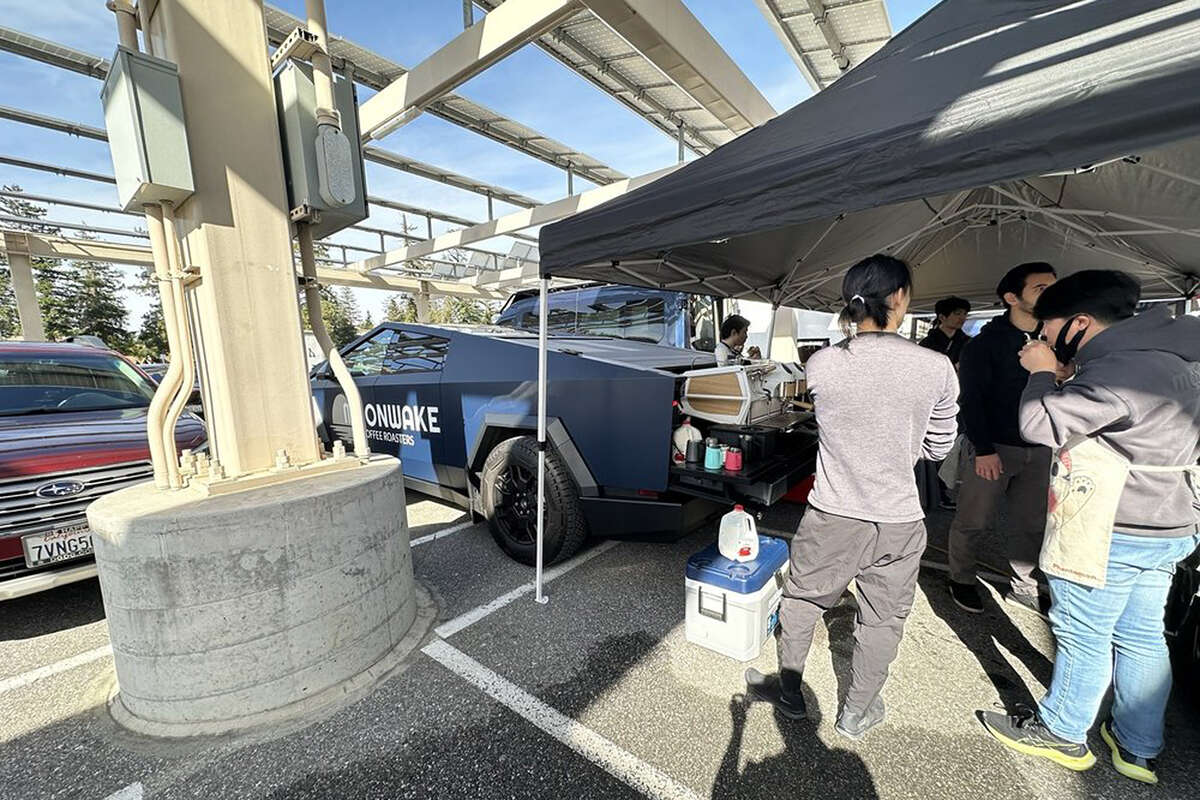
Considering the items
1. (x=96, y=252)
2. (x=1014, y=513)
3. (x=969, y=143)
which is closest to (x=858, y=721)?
(x=1014, y=513)

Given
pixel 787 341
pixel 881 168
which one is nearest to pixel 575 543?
pixel 881 168

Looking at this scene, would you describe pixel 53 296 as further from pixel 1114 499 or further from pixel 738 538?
pixel 1114 499

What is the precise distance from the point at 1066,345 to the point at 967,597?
1.60 meters

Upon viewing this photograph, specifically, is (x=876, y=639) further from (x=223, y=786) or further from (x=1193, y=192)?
(x=1193, y=192)

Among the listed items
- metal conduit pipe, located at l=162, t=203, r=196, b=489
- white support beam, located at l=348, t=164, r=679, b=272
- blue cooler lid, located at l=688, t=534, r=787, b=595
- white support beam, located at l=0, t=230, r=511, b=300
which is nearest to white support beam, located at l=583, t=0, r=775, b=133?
white support beam, located at l=348, t=164, r=679, b=272

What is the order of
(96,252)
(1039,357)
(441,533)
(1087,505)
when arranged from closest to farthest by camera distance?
1. (1087,505)
2. (1039,357)
3. (441,533)
4. (96,252)

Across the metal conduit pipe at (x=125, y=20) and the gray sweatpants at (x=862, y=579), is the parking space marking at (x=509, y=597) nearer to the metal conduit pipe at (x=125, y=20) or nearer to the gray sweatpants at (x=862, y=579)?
the gray sweatpants at (x=862, y=579)

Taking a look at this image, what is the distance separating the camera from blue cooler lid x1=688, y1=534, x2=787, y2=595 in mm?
2114

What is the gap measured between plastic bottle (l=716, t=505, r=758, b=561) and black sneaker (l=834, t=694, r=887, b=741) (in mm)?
700

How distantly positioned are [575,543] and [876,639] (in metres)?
1.64

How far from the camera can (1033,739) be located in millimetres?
1638

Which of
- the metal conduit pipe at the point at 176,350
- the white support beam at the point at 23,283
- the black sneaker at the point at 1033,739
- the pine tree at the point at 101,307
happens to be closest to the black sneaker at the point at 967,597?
the black sneaker at the point at 1033,739

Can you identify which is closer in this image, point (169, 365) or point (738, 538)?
point (169, 365)

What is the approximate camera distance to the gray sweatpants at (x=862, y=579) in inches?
63.6
